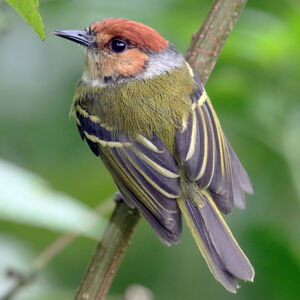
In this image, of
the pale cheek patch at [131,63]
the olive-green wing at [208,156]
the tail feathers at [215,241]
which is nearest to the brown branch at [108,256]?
the tail feathers at [215,241]

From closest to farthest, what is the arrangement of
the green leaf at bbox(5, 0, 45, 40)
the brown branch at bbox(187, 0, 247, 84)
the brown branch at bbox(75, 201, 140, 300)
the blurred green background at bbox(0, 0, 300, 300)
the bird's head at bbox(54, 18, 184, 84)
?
the green leaf at bbox(5, 0, 45, 40) < the brown branch at bbox(75, 201, 140, 300) < the brown branch at bbox(187, 0, 247, 84) < the blurred green background at bbox(0, 0, 300, 300) < the bird's head at bbox(54, 18, 184, 84)

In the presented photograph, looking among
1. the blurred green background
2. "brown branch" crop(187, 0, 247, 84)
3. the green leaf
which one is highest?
the green leaf

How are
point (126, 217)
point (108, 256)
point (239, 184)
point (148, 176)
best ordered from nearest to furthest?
point (108, 256)
point (126, 217)
point (148, 176)
point (239, 184)

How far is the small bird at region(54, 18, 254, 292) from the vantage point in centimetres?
274

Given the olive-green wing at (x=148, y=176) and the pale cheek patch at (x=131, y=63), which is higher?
the pale cheek patch at (x=131, y=63)

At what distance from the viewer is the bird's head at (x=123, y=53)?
3244mm

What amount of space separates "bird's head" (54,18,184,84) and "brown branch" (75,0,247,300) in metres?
0.36

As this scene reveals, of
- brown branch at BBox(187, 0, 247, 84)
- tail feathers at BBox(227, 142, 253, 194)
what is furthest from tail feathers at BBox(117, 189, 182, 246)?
brown branch at BBox(187, 0, 247, 84)

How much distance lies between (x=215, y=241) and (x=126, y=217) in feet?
1.29

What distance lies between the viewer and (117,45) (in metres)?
3.30

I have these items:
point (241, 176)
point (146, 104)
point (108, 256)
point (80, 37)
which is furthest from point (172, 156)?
point (80, 37)

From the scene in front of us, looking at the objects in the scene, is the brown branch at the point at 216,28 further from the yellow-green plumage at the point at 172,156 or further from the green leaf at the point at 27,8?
the green leaf at the point at 27,8

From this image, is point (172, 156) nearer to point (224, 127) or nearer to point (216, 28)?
point (216, 28)

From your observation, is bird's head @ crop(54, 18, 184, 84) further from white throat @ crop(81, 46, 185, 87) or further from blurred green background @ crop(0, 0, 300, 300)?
blurred green background @ crop(0, 0, 300, 300)
